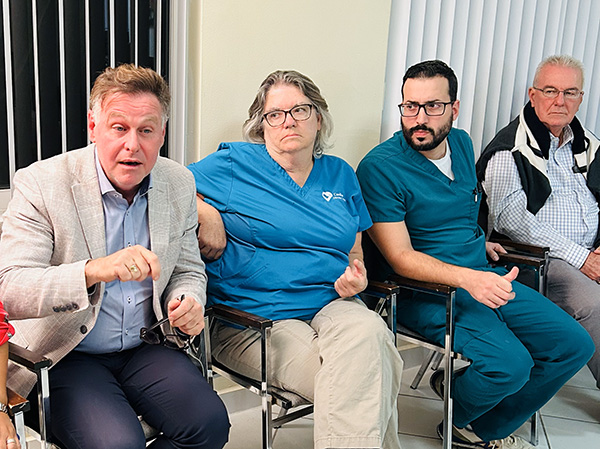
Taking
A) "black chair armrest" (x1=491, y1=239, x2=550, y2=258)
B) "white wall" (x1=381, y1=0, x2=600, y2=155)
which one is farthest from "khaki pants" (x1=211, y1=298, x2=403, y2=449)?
"white wall" (x1=381, y1=0, x2=600, y2=155)

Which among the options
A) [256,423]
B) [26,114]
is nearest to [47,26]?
[26,114]

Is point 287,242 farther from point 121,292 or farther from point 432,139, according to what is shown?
point 432,139

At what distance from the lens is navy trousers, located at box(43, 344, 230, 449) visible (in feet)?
5.32

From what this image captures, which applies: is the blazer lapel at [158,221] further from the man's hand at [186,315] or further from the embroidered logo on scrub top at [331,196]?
the embroidered logo on scrub top at [331,196]

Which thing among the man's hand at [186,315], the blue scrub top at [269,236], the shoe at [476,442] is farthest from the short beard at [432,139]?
the man's hand at [186,315]

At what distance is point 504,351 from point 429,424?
65 centimetres

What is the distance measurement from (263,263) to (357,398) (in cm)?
60

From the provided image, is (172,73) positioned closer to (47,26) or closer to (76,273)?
(47,26)

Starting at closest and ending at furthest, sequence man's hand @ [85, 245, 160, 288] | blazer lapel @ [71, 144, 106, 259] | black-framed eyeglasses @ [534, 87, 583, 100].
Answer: man's hand @ [85, 245, 160, 288] → blazer lapel @ [71, 144, 106, 259] → black-framed eyeglasses @ [534, 87, 583, 100]

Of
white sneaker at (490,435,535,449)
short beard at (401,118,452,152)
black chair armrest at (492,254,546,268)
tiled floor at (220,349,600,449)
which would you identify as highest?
short beard at (401,118,452,152)

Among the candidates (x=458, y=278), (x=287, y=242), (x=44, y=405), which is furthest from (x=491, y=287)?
(x=44, y=405)

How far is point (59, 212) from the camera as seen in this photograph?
1722 millimetres

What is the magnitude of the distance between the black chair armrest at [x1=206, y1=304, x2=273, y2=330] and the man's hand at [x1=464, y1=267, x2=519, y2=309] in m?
0.86

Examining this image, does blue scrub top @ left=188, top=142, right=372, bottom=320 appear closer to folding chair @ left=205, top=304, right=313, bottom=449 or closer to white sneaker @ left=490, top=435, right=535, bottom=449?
folding chair @ left=205, top=304, right=313, bottom=449
